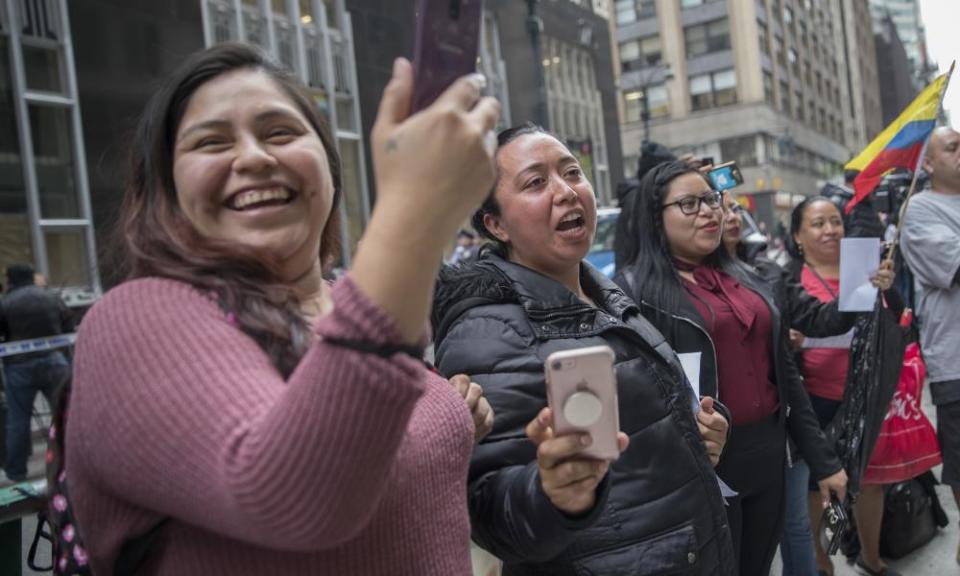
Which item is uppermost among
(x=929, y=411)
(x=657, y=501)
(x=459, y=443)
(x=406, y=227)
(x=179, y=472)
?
(x=406, y=227)

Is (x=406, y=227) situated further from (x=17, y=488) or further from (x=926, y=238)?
(x=926, y=238)

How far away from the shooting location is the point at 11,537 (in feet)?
6.37

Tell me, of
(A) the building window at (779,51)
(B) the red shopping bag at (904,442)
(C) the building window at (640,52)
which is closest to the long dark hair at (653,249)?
(B) the red shopping bag at (904,442)

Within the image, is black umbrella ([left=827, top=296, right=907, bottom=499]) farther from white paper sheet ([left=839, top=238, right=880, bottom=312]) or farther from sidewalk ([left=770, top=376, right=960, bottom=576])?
sidewalk ([left=770, top=376, right=960, bottom=576])

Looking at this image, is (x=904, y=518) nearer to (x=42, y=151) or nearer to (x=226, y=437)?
(x=226, y=437)

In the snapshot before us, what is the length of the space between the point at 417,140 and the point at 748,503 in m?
2.81

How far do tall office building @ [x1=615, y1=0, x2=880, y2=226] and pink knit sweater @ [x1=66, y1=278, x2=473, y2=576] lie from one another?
43.4m

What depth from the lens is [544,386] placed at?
2008 millimetres

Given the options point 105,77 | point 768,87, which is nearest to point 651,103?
point 768,87

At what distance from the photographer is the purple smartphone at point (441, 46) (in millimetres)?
919

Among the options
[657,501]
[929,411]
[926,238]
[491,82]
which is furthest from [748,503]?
[491,82]

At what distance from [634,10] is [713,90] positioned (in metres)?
7.22

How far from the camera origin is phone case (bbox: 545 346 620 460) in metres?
1.30

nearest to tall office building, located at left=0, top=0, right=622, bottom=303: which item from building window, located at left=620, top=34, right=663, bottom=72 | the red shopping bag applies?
the red shopping bag
